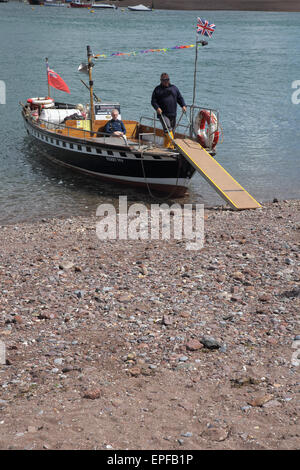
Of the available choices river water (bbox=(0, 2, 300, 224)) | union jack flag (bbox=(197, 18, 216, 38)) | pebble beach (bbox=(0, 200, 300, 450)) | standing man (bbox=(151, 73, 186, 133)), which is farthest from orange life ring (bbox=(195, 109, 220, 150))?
pebble beach (bbox=(0, 200, 300, 450))

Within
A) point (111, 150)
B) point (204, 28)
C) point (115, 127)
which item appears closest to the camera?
point (204, 28)

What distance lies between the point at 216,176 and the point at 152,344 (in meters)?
8.47

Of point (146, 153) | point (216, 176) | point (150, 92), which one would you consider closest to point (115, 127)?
point (146, 153)

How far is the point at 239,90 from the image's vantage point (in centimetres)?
3866

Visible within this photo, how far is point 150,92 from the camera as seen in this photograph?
36.5 m

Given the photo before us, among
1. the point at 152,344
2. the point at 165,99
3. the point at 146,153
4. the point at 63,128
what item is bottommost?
the point at 152,344

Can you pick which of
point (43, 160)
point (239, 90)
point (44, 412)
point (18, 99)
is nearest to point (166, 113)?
point (43, 160)

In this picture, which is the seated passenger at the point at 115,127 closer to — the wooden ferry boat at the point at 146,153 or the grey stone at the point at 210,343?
the wooden ferry boat at the point at 146,153

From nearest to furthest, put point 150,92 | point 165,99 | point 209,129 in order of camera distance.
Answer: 1. point 165,99
2. point 209,129
3. point 150,92

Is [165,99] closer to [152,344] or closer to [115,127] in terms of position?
[115,127]

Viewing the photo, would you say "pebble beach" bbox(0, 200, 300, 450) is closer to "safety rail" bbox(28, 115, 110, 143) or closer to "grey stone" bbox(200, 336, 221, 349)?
"grey stone" bbox(200, 336, 221, 349)

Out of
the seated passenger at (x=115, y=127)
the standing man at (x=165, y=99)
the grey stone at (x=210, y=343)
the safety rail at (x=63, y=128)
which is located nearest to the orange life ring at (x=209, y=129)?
the standing man at (x=165, y=99)

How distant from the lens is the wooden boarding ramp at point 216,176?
1406 cm
